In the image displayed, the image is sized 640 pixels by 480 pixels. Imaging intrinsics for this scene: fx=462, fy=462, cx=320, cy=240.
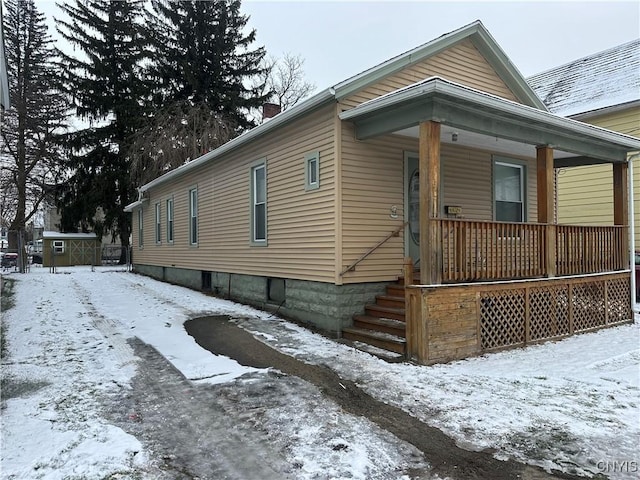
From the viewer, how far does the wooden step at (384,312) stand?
678 centimetres

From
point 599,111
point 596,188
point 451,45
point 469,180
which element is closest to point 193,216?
point 469,180

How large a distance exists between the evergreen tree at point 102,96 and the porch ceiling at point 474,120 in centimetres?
2334

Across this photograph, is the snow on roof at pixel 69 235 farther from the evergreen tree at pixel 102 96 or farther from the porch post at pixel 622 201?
the porch post at pixel 622 201

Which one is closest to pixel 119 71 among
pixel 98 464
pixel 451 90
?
pixel 451 90

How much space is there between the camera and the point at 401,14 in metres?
16.4

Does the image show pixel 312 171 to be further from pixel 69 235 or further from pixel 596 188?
pixel 69 235

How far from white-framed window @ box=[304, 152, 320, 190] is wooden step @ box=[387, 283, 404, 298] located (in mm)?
2040

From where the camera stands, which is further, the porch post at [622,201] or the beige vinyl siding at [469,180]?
the porch post at [622,201]

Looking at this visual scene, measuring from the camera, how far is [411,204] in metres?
8.19

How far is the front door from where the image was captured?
7.94m

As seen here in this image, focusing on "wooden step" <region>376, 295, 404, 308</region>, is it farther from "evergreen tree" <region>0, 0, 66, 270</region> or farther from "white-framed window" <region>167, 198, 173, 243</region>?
"evergreen tree" <region>0, 0, 66, 270</region>

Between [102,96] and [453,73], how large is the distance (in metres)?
24.2

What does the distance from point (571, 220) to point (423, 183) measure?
9.22m

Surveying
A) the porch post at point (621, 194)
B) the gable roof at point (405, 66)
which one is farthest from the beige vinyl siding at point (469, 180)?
the porch post at point (621, 194)
